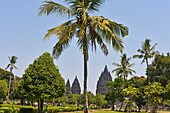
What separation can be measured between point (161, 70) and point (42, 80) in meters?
37.0

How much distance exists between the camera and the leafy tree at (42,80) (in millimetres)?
20547

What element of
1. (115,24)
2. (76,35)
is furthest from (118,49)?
→ (76,35)

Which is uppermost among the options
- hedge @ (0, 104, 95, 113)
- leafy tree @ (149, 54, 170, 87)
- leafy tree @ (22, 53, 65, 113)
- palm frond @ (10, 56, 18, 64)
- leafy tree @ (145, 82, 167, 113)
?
palm frond @ (10, 56, 18, 64)

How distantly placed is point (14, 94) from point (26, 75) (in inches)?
1328

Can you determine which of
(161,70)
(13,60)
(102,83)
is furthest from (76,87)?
(161,70)

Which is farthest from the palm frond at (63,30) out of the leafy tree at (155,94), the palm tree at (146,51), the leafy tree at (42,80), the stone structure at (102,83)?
the stone structure at (102,83)

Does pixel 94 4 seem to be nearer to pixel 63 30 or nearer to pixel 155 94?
pixel 63 30

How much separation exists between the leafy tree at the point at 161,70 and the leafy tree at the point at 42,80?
32618 millimetres

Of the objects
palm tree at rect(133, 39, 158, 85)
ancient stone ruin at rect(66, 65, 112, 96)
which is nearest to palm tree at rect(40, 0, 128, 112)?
palm tree at rect(133, 39, 158, 85)

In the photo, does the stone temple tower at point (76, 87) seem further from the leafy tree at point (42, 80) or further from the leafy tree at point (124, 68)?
the leafy tree at point (42, 80)

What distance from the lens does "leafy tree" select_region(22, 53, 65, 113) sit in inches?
809

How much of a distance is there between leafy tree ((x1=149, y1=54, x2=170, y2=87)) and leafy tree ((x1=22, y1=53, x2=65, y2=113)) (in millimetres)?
32618

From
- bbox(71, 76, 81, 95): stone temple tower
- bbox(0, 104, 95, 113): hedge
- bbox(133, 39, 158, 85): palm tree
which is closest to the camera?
bbox(0, 104, 95, 113): hedge

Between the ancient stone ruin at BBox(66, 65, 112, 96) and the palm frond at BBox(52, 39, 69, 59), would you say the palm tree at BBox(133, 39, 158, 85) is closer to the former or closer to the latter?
the palm frond at BBox(52, 39, 69, 59)
